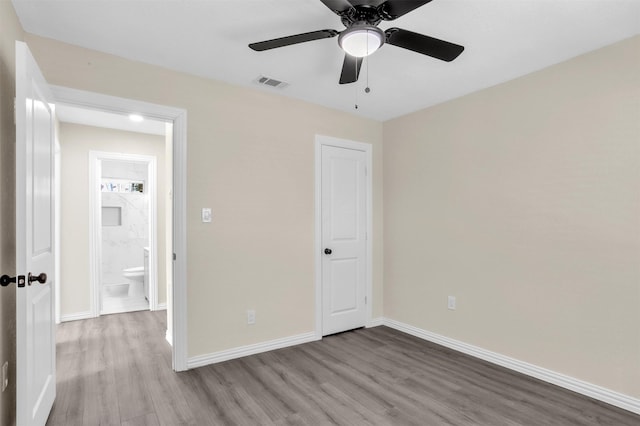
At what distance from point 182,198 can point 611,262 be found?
331 cm

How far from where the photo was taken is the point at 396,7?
1578mm

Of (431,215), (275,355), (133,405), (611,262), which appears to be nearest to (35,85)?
(133,405)

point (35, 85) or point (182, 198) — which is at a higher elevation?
point (35, 85)

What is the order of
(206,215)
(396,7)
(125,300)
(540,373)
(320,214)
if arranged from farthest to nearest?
(125,300) → (320,214) → (206,215) → (540,373) → (396,7)

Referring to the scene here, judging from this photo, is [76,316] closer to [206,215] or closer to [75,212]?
[75,212]

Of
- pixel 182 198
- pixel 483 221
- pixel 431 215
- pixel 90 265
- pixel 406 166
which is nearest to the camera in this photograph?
pixel 182 198

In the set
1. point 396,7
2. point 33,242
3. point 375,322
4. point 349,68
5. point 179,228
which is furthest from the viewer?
point 375,322

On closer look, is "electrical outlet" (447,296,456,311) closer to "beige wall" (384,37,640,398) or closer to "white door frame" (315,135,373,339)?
"beige wall" (384,37,640,398)

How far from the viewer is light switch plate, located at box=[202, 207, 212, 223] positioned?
299 centimetres

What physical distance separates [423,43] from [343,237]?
2.44 m

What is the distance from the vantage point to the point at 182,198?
2.88 m

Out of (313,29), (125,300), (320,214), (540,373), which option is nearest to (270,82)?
(313,29)

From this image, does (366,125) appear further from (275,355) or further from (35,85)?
(35,85)

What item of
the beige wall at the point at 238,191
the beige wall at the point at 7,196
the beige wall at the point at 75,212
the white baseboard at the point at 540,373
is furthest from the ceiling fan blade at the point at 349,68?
the beige wall at the point at 75,212
